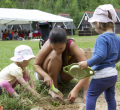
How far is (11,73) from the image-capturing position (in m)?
1.88

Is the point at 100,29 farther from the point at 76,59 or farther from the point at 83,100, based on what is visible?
the point at 83,100

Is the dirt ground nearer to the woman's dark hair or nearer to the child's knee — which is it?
the child's knee

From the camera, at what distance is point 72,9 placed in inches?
1934

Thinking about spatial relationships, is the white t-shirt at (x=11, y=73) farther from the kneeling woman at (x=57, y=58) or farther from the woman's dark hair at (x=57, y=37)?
the woman's dark hair at (x=57, y=37)

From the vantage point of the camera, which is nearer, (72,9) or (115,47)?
(115,47)

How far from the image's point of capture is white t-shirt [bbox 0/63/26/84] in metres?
1.88

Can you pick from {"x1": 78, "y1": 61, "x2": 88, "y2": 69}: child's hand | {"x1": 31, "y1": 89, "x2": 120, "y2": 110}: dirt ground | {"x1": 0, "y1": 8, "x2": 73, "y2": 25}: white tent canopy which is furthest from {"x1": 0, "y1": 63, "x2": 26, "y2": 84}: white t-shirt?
{"x1": 0, "y1": 8, "x2": 73, "y2": 25}: white tent canopy

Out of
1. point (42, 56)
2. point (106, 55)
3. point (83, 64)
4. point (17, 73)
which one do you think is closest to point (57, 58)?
point (42, 56)

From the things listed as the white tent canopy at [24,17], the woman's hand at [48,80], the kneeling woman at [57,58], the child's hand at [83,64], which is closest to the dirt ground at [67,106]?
the kneeling woman at [57,58]

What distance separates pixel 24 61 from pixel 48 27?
16.2ft

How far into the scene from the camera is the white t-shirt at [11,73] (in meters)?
1.88

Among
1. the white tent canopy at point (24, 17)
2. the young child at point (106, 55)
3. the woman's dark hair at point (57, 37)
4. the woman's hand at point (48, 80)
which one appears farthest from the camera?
the white tent canopy at point (24, 17)

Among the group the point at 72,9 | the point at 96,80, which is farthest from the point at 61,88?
the point at 72,9

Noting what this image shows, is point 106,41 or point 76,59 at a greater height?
point 106,41
